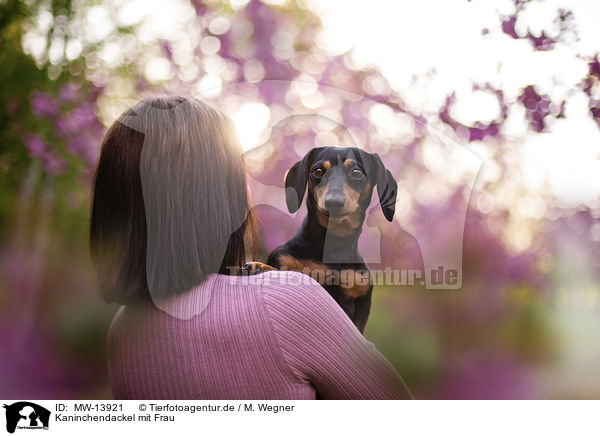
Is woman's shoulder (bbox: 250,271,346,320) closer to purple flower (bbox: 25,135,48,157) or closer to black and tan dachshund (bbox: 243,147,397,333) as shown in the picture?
black and tan dachshund (bbox: 243,147,397,333)

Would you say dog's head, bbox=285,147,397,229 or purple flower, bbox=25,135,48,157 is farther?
purple flower, bbox=25,135,48,157

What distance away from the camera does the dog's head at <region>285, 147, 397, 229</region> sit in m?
0.71

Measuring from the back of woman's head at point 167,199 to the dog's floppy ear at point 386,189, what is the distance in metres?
0.22

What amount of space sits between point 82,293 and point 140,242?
113cm

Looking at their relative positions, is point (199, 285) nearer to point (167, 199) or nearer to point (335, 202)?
point (167, 199)

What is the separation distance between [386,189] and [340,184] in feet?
0.27

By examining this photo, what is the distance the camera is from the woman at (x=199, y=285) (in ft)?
1.98

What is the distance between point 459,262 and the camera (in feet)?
3.00

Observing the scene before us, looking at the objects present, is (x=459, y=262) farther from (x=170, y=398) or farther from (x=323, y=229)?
(x=170, y=398)
